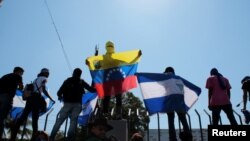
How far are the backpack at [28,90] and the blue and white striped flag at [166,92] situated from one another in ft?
11.0

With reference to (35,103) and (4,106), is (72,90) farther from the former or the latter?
(4,106)

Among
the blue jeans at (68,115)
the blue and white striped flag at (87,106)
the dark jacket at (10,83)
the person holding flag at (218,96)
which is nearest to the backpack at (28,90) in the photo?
the dark jacket at (10,83)

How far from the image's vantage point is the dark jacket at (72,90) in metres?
8.52

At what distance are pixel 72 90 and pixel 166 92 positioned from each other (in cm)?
285

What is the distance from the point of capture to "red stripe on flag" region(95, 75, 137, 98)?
1052 centimetres

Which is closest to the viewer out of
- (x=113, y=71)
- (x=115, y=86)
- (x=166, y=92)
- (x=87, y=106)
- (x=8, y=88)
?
(x=8, y=88)

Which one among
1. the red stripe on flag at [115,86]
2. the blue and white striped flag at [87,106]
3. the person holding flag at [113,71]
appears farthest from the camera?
the blue and white striped flag at [87,106]

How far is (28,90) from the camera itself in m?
9.20

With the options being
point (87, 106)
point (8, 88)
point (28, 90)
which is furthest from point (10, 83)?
point (87, 106)

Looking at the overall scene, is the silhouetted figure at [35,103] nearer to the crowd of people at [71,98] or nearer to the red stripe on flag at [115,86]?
the crowd of people at [71,98]

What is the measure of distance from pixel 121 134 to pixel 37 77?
319 cm

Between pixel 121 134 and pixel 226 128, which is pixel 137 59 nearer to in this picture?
pixel 121 134

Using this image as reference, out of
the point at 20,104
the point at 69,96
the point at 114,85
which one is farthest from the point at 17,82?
the point at 20,104

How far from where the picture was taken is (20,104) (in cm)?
1252
